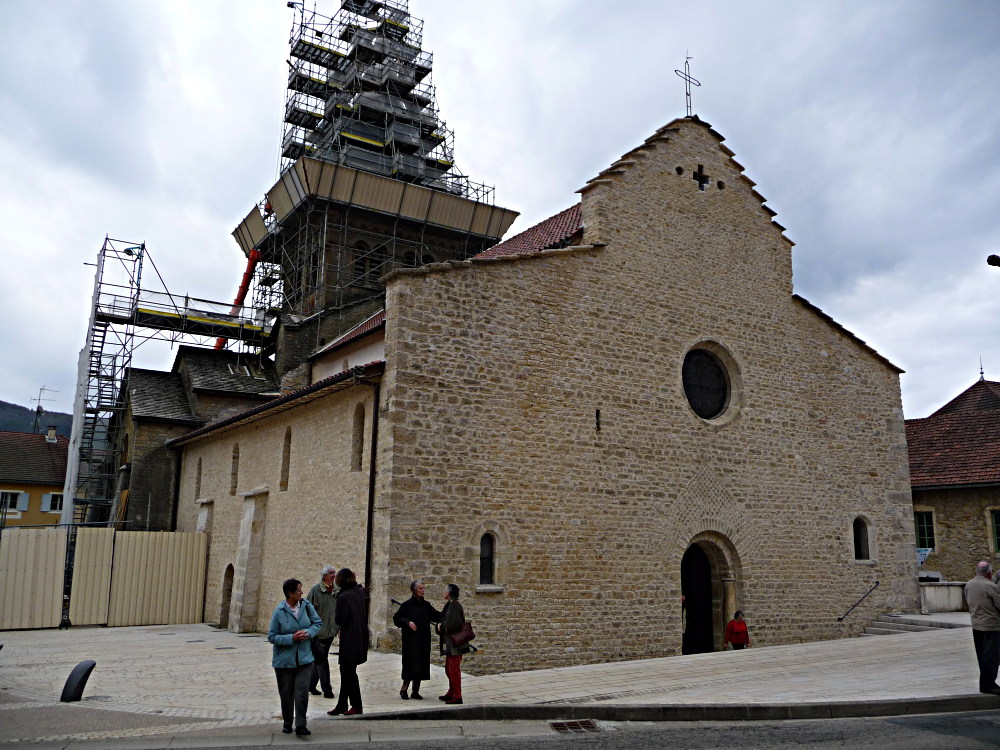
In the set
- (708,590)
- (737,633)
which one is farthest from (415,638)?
(708,590)

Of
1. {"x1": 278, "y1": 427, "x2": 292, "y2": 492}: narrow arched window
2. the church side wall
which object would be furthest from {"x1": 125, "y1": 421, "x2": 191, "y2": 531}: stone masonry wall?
{"x1": 278, "y1": 427, "x2": 292, "y2": 492}: narrow arched window

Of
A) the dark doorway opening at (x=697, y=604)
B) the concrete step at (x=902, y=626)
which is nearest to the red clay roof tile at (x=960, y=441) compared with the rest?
the concrete step at (x=902, y=626)

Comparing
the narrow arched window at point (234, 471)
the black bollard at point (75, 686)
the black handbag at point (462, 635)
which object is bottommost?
the black bollard at point (75, 686)

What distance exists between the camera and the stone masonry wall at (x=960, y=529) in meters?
23.0

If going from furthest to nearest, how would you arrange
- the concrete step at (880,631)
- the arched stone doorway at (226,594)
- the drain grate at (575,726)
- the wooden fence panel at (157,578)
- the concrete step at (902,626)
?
the wooden fence panel at (157,578) < the arched stone doorway at (226,594) < the concrete step at (880,631) < the concrete step at (902,626) < the drain grate at (575,726)

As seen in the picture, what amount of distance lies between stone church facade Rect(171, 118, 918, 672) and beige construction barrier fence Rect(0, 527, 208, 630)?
0.87m

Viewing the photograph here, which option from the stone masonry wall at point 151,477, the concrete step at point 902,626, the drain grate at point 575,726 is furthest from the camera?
the stone masonry wall at point 151,477

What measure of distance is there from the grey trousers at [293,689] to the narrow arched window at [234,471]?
45.7ft

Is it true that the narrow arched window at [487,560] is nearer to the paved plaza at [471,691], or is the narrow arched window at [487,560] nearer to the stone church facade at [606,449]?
the stone church facade at [606,449]

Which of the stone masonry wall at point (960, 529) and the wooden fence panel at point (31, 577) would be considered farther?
the stone masonry wall at point (960, 529)

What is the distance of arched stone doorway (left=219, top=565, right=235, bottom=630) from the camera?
2033 cm

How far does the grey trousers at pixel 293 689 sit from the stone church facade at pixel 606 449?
15.6 ft

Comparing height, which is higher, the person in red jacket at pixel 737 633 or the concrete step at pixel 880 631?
the person in red jacket at pixel 737 633

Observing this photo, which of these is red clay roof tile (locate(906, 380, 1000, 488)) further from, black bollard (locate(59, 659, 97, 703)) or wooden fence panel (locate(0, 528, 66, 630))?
wooden fence panel (locate(0, 528, 66, 630))
